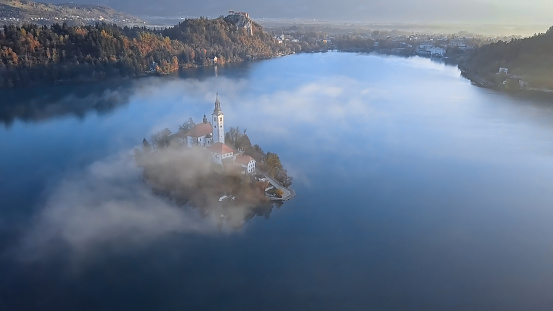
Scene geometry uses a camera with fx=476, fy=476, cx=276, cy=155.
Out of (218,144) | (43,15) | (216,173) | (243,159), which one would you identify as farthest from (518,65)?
(43,15)

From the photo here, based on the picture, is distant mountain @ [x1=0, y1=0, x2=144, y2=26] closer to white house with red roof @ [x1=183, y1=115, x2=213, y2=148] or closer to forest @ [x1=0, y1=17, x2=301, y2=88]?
forest @ [x1=0, y1=17, x2=301, y2=88]

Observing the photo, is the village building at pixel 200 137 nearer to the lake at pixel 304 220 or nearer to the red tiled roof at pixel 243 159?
the red tiled roof at pixel 243 159

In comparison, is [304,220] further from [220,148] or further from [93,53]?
[93,53]

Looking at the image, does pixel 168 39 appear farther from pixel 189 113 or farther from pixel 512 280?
pixel 512 280

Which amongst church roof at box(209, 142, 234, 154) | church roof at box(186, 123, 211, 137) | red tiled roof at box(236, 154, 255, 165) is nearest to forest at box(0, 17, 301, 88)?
church roof at box(186, 123, 211, 137)

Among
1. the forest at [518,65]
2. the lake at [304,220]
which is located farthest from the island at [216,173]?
the forest at [518,65]

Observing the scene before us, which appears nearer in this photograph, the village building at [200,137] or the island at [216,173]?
the island at [216,173]
